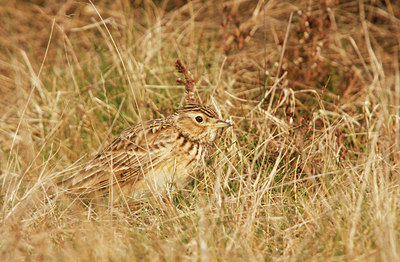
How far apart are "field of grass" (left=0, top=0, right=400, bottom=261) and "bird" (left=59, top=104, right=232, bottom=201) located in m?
0.16

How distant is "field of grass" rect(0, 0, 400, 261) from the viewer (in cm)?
360

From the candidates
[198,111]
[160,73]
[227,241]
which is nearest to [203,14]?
[160,73]

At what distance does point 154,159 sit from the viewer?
479cm

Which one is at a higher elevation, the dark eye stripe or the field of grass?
the dark eye stripe

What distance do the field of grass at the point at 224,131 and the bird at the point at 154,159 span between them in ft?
0.54

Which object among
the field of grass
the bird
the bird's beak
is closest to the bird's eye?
the bird

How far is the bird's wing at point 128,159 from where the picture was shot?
4.80 meters

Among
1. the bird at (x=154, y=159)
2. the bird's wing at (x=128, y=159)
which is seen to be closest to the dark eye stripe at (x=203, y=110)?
the bird at (x=154, y=159)

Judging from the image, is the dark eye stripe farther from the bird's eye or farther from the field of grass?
the field of grass

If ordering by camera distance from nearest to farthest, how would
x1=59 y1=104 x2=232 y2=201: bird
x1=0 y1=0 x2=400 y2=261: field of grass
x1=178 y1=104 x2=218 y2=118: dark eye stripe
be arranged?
x1=0 y1=0 x2=400 y2=261: field of grass → x1=59 y1=104 x2=232 y2=201: bird → x1=178 y1=104 x2=218 y2=118: dark eye stripe

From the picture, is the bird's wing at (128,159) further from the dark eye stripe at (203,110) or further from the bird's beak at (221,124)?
the bird's beak at (221,124)

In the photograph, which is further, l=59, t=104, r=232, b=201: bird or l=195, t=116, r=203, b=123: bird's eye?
l=195, t=116, r=203, b=123: bird's eye

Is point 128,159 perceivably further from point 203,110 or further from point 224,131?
point 224,131

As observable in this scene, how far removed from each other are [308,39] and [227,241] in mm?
3513
